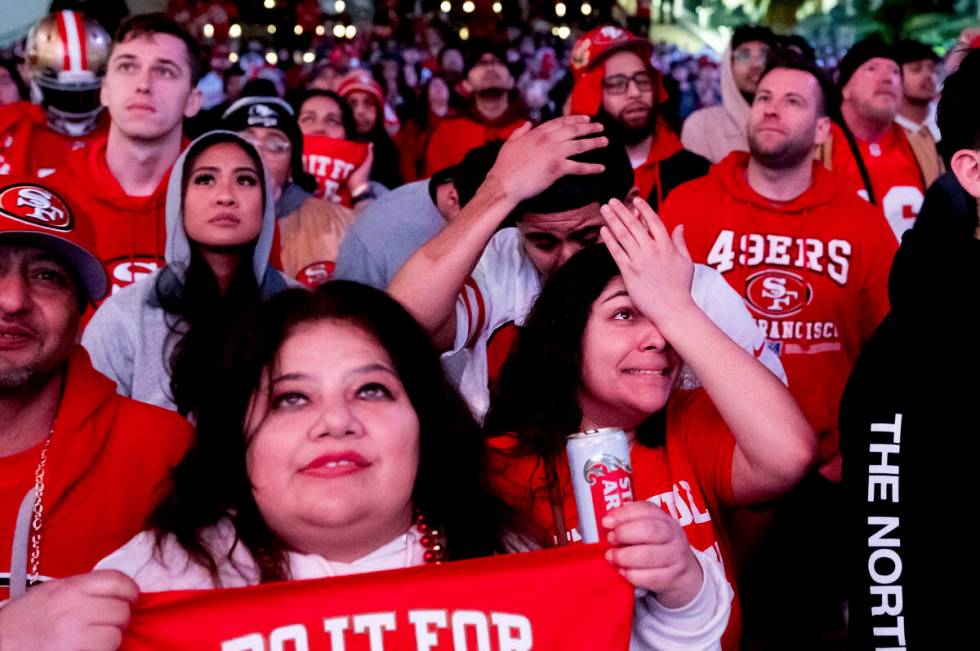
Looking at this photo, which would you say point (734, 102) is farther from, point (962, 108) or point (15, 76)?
point (15, 76)

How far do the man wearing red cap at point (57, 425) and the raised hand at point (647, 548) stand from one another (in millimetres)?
910

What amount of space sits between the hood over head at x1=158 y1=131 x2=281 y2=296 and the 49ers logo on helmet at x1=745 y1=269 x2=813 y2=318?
1.56 metres

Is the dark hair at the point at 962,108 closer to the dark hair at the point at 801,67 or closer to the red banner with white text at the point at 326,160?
the dark hair at the point at 801,67

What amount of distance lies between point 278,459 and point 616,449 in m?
0.52

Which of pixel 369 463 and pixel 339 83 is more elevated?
pixel 339 83

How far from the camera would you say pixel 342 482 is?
1776mm

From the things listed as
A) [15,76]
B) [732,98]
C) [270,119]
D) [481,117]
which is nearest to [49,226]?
[270,119]

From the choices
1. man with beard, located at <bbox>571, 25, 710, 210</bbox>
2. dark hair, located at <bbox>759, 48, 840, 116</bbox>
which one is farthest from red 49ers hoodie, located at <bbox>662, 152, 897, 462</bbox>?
man with beard, located at <bbox>571, 25, 710, 210</bbox>

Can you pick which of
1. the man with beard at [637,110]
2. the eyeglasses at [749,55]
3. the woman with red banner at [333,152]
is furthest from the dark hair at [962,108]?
the woman with red banner at [333,152]

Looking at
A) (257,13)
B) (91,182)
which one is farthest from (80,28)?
(257,13)

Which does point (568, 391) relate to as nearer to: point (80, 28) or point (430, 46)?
point (80, 28)

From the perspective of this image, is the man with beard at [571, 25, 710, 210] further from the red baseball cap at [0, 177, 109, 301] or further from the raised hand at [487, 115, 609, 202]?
the red baseball cap at [0, 177, 109, 301]

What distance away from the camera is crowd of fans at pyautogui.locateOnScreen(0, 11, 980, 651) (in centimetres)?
191

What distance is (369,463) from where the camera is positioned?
1.82 m
